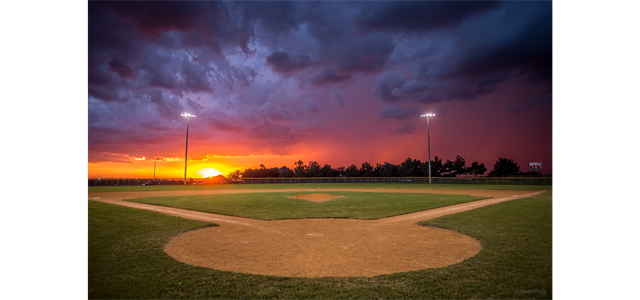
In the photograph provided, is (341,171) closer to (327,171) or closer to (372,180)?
(327,171)

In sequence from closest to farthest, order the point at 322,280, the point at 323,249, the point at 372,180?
the point at 322,280 < the point at 323,249 < the point at 372,180

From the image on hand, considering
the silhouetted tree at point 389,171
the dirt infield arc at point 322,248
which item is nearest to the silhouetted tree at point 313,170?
the silhouetted tree at point 389,171

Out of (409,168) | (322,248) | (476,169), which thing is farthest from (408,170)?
(322,248)

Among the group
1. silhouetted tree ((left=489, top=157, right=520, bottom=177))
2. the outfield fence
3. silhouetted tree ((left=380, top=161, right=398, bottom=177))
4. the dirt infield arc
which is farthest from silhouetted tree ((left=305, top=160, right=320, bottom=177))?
the dirt infield arc

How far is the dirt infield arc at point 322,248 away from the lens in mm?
5418

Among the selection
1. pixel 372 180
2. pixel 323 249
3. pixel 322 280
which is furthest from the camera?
pixel 372 180

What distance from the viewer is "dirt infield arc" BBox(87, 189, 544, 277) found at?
5418 mm

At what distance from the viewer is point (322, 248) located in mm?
6816

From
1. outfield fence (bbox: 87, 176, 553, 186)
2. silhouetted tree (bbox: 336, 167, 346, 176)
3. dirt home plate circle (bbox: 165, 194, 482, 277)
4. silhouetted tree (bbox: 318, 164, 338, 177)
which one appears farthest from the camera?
silhouetted tree (bbox: 336, 167, 346, 176)

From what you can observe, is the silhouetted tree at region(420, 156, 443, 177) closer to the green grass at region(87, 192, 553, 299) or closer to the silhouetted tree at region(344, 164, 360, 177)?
the silhouetted tree at region(344, 164, 360, 177)
